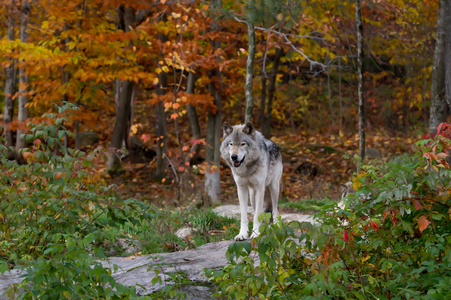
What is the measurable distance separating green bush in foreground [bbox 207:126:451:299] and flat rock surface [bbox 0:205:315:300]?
67 cm

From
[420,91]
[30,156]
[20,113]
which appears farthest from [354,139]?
[30,156]

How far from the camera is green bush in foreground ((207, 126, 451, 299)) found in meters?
3.32

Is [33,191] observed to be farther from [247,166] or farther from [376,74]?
[376,74]

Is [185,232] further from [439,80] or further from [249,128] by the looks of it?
[439,80]

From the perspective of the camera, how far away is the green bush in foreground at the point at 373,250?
332 cm

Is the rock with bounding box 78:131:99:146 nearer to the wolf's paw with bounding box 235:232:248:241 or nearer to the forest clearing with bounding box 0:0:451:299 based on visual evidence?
the forest clearing with bounding box 0:0:451:299

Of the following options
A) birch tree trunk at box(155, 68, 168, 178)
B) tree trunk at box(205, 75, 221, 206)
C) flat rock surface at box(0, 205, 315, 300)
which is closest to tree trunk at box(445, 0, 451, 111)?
flat rock surface at box(0, 205, 315, 300)

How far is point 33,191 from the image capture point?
5180 mm

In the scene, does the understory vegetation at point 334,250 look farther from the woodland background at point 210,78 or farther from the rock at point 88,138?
the rock at point 88,138

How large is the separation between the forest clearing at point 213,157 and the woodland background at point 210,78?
0.06 m

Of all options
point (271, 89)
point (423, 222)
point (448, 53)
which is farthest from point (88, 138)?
point (423, 222)

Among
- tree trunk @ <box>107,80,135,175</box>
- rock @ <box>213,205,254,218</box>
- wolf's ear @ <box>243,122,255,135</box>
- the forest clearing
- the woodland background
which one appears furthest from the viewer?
tree trunk @ <box>107,80,135,175</box>

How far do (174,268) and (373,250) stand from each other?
6.81 ft

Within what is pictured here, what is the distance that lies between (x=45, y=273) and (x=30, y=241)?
2.32m
